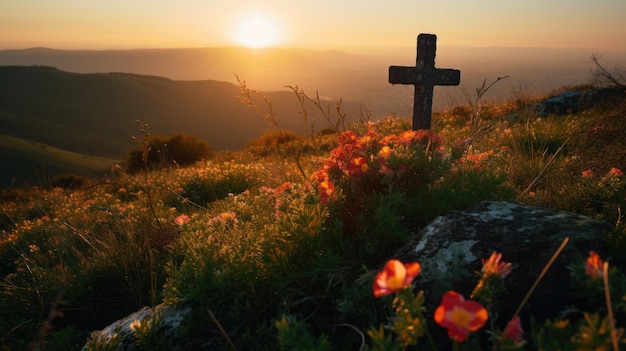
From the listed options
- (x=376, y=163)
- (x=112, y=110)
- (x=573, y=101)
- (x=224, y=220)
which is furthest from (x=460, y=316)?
(x=112, y=110)

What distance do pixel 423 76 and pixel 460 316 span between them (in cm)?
511

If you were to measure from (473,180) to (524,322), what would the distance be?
118 centimetres

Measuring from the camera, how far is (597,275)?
130 centimetres

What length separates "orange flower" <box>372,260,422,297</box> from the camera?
1193mm

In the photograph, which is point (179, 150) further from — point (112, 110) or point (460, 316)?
point (112, 110)

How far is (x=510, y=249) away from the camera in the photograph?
202cm

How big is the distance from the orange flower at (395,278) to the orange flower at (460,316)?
0.11 m

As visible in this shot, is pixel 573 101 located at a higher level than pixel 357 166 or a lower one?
lower

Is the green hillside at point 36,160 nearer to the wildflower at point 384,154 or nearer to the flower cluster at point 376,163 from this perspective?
the flower cluster at point 376,163

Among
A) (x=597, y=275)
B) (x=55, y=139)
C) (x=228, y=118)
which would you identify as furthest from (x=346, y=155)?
(x=228, y=118)

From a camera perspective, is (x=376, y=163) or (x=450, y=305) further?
(x=376, y=163)

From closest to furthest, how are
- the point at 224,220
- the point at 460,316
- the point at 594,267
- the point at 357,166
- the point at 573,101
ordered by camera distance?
1. the point at 460,316
2. the point at 594,267
3. the point at 357,166
4. the point at 224,220
5. the point at 573,101

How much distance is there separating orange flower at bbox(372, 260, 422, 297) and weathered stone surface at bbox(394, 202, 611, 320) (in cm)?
78

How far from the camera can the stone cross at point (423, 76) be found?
5688mm
